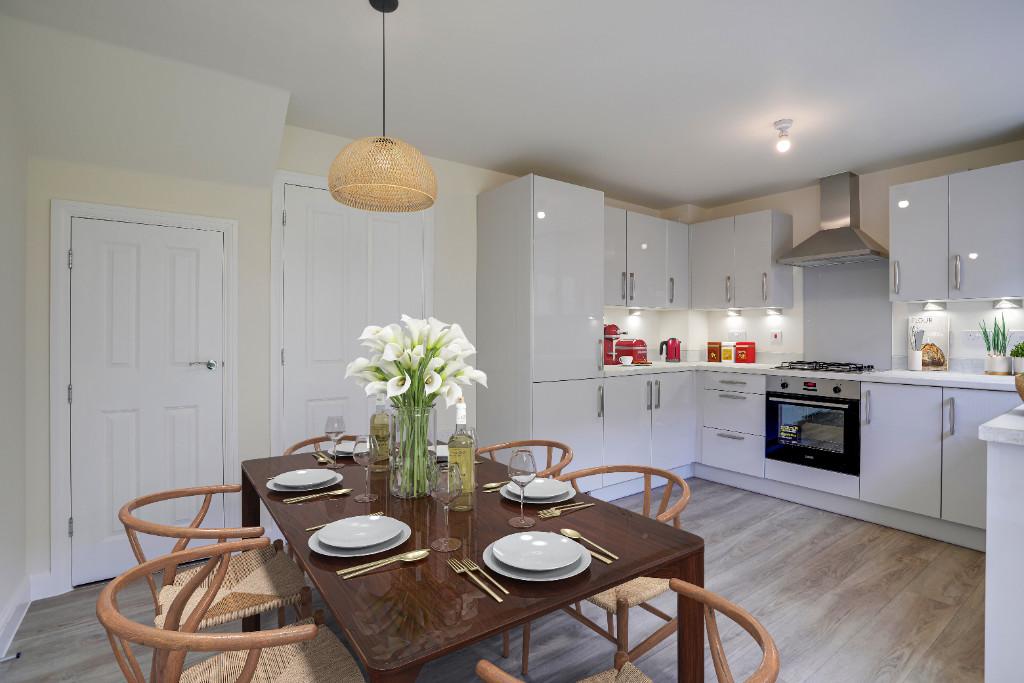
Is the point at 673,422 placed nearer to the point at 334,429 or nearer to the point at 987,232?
the point at 987,232

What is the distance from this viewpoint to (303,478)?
1761 mm

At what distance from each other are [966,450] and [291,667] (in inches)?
145

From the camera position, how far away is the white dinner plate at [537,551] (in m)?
1.10

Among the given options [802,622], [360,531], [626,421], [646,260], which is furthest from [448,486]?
[646,260]

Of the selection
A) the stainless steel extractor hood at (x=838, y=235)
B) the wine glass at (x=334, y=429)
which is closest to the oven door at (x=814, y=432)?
the stainless steel extractor hood at (x=838, y=235)

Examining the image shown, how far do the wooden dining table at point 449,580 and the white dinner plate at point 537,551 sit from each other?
0.04 meters

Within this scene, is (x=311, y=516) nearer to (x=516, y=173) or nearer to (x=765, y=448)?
(x=516, y=173)

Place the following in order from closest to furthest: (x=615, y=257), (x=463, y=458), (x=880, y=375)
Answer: (x=463, y=458) → (x=880, y=375) → (x=615, y=257)

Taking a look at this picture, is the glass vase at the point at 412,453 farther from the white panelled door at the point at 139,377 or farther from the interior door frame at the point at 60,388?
the interior door frame at the point at 60,388

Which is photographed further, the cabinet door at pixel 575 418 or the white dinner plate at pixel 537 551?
the cabinet door at pixel 575 418

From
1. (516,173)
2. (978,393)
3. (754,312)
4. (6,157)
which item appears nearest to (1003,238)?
(978,393)

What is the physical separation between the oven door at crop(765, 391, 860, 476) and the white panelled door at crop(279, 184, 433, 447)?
289 centimetres

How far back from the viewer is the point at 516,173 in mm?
4117

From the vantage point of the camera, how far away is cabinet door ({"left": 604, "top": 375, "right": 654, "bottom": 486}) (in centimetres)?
394
